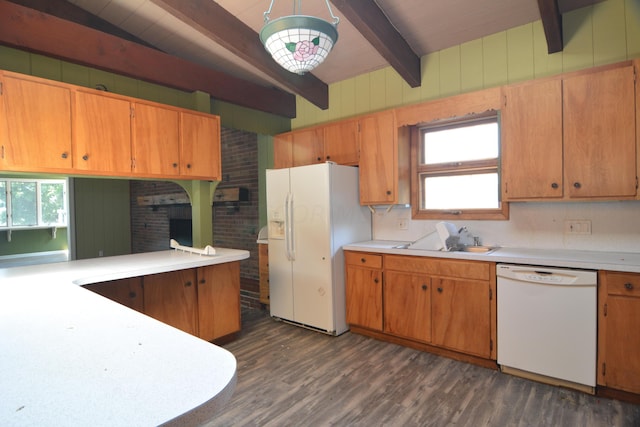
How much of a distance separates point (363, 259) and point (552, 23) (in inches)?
93.3

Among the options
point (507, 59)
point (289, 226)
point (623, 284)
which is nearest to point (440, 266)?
point (623, 284)

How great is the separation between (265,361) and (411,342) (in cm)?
130

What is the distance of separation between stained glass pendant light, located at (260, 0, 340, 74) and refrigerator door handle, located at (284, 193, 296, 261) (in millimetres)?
1962

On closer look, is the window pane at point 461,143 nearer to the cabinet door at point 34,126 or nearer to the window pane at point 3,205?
the cabinet door at point 34,126

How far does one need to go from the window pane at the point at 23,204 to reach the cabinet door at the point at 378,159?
24.4 feet

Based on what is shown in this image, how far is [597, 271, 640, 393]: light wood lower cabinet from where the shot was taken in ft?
6.80

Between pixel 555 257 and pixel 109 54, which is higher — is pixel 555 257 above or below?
below

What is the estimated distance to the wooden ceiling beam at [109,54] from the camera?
7.65 feet

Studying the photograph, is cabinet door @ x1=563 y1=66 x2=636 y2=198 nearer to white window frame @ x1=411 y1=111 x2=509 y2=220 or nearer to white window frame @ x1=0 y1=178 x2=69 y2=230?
white window frame @ x1=411 y1=111 x2=509 y2=220

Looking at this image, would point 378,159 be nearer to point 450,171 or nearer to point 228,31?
point 450,171

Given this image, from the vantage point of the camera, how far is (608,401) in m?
2.16

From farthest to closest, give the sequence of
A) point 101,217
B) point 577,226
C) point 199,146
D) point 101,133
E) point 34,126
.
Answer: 1. point 101,217
2. point 199,146
3. point 577,226
4. point 101,133
5. point 34,126

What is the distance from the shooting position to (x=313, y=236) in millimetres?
3396

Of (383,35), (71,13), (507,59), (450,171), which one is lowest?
(450,171)
